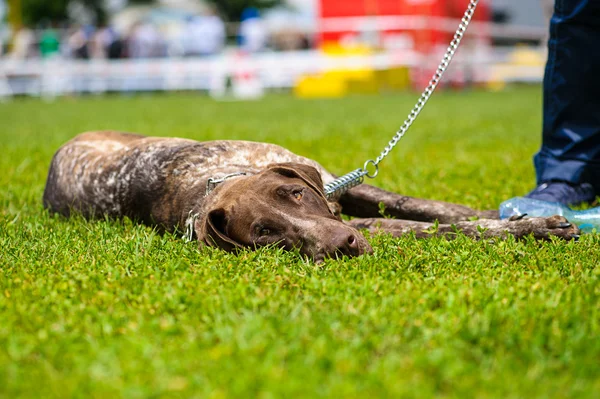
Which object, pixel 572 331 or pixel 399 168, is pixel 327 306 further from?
pixel 399 168

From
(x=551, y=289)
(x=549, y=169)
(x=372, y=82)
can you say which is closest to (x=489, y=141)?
(x=549, y=169)

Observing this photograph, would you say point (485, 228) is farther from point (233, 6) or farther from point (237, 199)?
point (233, 6)

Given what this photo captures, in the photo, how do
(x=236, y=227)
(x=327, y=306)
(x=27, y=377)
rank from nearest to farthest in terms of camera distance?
(x=27, y=377) < (x=327, y=306) < (x=236, y=227)

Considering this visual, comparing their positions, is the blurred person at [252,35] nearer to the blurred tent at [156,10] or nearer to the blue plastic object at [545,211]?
the blurred tent at [156,10]

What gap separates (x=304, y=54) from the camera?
973 inches

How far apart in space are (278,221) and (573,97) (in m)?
2.34

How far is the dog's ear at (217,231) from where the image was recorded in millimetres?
3539

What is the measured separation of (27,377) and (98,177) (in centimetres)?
274

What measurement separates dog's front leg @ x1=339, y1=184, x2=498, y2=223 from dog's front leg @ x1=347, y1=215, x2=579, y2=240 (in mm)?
203

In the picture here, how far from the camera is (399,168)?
676 cm

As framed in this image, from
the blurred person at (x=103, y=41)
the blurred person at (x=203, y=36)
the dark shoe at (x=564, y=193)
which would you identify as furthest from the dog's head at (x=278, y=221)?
the blurred person at (x=103, y=41)

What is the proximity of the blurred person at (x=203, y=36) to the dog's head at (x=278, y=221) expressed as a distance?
23.5 meters

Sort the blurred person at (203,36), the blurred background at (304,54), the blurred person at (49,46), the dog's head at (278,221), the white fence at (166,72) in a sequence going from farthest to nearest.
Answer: the blurred person at (49,46)
the blurred person at (203,36)
the white fence at (166,72)
the blurred background at (304,54)
the dog's head at (278,221)

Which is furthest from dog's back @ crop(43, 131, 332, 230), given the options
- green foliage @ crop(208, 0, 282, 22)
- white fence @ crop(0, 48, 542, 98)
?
green foliage @ crop(208, 0, 282, 22)
